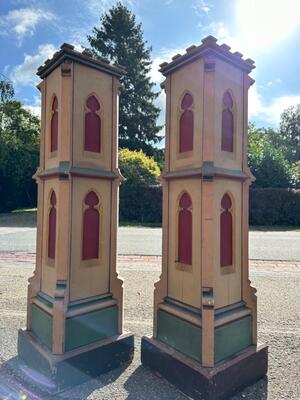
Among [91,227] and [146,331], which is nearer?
[91,227]

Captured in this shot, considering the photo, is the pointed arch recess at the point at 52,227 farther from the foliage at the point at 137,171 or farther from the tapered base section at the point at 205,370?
the foliage at the point at 137,171

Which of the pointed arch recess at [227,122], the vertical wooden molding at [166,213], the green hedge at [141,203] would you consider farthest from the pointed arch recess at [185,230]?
the green hedge at [141,203]

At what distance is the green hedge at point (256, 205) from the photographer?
14477 mm

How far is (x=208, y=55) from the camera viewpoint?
216 cm

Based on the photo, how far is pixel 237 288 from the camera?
2.42m

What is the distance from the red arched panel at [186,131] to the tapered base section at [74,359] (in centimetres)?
163

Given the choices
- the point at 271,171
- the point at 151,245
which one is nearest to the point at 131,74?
the point at 271,171

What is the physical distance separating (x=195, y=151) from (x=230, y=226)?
62cm

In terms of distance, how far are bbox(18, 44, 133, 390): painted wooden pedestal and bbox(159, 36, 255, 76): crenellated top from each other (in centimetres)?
49

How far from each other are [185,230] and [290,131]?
148ft

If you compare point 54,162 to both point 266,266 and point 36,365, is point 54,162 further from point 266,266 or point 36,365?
point 266,266

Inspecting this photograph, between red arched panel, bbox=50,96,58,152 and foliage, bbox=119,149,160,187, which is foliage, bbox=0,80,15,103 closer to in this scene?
foliage, bbox=119,149,160,187

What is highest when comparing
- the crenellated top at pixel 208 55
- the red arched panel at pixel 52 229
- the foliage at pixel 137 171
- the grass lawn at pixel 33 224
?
the foliage at pixel 137 171

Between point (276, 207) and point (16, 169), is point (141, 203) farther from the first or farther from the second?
point (16, 169)
